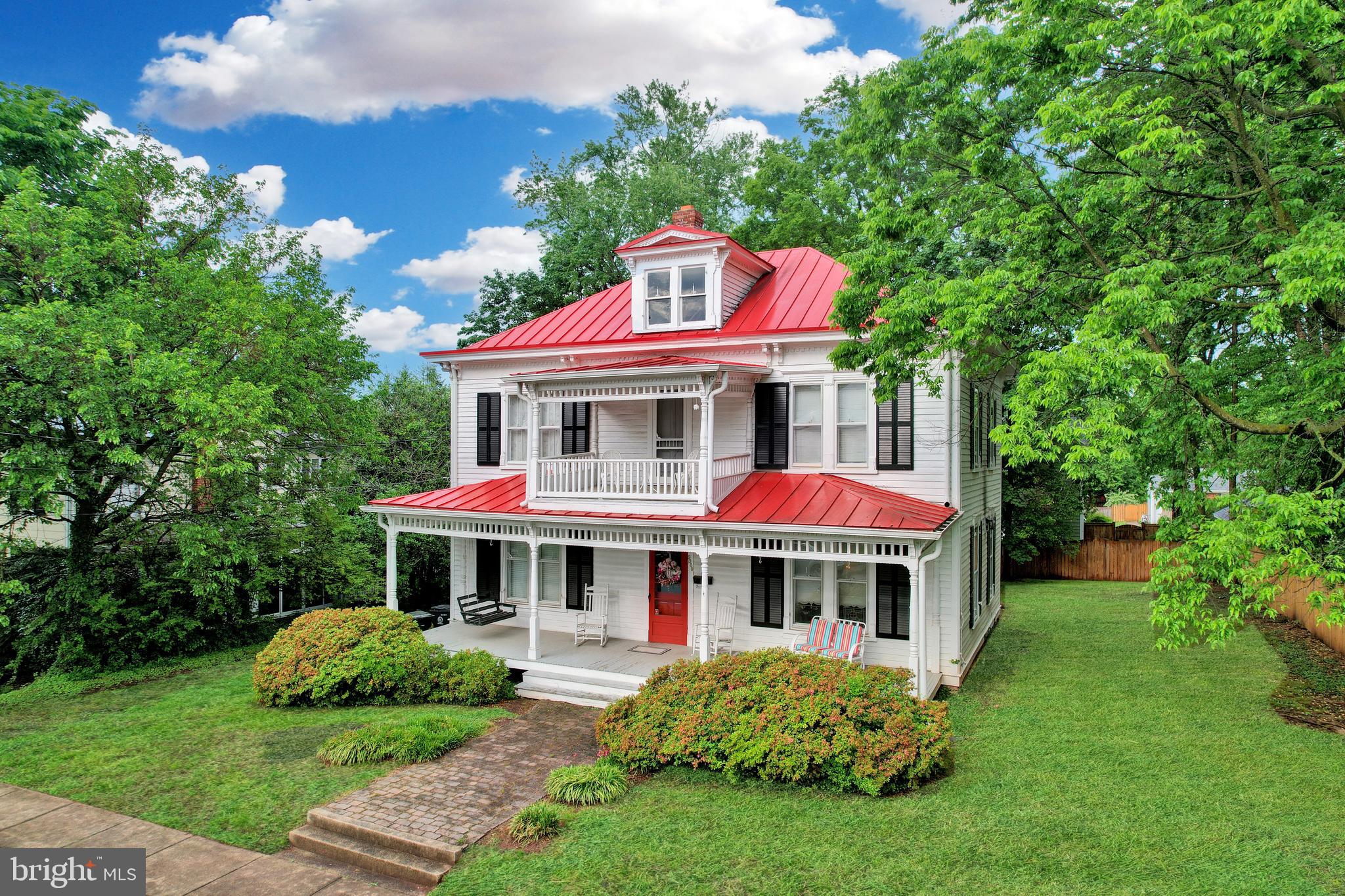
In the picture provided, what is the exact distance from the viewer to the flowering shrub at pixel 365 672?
39.9ft

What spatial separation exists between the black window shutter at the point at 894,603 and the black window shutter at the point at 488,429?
8.50 meters

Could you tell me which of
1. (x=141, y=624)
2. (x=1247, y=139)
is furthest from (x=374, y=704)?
(x=1247, y=139)

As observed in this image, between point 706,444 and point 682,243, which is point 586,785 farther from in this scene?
point 682,243

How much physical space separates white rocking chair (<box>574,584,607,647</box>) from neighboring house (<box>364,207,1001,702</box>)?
0.22m

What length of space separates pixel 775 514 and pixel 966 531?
14.1ft

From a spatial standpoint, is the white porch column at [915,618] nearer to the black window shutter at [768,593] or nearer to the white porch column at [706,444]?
the black window shutter at [768,593]

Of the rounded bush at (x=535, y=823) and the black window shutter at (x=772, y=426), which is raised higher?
the black window shutter at (x=772, y=426)

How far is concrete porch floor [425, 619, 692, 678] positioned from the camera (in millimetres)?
13109

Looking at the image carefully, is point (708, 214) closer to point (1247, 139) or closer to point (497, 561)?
point (497, 561)

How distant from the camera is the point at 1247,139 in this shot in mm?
8656

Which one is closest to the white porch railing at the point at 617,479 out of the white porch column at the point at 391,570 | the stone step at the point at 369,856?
the white porch column at the point at 391,570

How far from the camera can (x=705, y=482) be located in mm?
12445

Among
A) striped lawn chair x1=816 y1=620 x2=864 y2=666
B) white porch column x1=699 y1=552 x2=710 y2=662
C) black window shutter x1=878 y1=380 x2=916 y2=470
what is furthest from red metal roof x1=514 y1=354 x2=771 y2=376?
striped lawn chair x1=816 y1=620 x2=864 y2=666

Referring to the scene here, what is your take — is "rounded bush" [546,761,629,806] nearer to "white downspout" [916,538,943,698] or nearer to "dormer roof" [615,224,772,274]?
"white downspout" [916,538,943,698]
